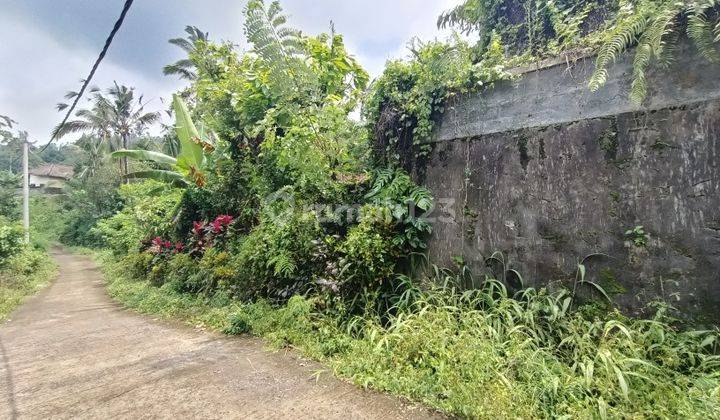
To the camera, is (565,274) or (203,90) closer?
(565,274)

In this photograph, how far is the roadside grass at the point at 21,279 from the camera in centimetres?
647

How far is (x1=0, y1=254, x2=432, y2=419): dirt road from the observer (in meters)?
2.26

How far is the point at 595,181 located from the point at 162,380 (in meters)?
3.86

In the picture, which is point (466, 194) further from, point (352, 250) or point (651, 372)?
point (651, 372)

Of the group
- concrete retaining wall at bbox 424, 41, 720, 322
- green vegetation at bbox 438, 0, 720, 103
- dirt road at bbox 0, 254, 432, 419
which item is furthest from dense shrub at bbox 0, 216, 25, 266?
green vegetation at bbox 438, 0, 720, 103

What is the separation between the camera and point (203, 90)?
21.7ft

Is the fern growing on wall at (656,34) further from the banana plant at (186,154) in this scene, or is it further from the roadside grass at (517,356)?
the banana plant at (186,154)

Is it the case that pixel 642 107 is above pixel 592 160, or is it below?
above

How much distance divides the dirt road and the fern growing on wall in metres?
2.85

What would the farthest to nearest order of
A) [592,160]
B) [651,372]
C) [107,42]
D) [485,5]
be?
1. [485,5]
2. [107,42]
3. [592,160]
4. [651,372]

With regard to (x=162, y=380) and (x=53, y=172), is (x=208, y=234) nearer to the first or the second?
(x=162, y=380)

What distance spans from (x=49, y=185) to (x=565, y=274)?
144ft

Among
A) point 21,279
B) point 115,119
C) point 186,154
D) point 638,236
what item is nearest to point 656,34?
point 638,236

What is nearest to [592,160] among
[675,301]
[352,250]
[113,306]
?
[675,301]
